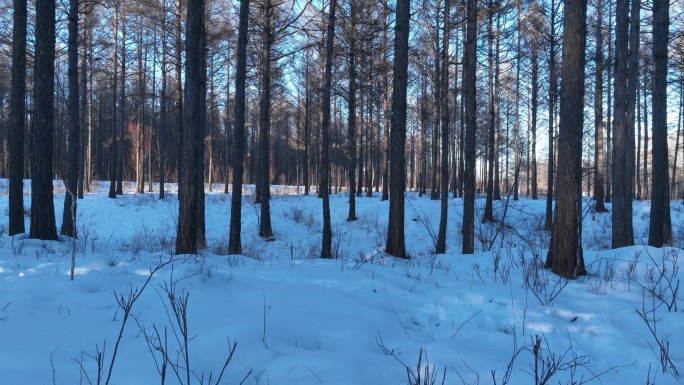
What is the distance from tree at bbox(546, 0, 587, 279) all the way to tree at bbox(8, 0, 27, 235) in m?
9.98

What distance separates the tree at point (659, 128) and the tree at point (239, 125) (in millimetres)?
10253

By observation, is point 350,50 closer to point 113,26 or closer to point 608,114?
point 113,26

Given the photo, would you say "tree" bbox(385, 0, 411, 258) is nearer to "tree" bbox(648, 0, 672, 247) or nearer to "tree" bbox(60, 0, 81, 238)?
"tree" bbox(648, 0, 672, 247)

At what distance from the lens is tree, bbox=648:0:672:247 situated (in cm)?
981

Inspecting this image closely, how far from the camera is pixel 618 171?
383 inches

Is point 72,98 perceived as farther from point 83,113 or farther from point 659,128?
point 659,128

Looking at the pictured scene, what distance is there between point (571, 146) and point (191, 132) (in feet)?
20.9

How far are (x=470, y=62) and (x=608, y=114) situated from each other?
16.0 m

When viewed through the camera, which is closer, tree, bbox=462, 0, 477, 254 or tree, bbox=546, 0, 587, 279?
tree, bbox=546, 0, 587, 279

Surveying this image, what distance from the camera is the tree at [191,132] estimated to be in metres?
7.21

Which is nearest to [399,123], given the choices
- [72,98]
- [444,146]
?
[444,146]

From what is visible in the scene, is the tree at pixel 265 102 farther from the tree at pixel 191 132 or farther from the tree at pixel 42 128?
the tree at pixel 42 128

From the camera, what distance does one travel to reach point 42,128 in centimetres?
733

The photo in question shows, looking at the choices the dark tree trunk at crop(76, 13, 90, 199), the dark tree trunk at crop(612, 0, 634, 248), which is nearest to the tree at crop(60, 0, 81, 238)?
the dark tree trunk at crop(76, 13, 90, 199)
